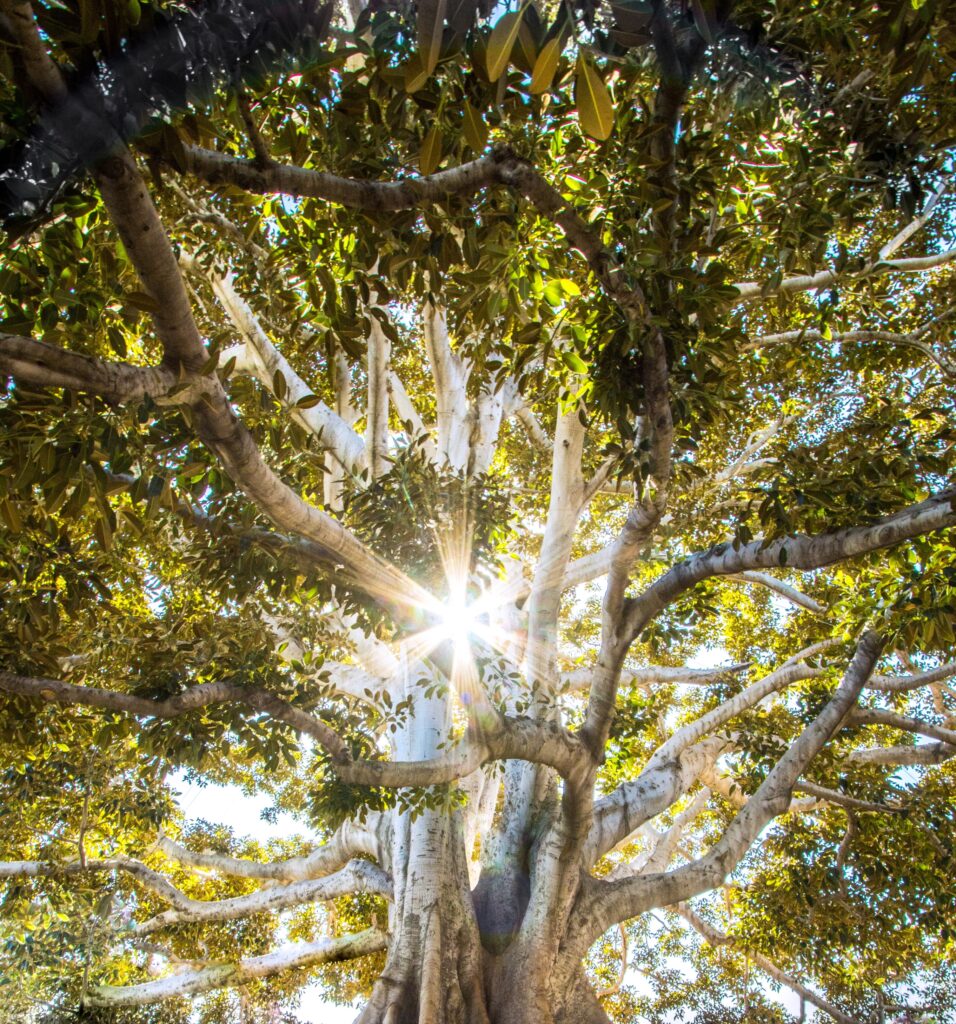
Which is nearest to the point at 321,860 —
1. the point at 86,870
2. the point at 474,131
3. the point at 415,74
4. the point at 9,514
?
the point at 86,870

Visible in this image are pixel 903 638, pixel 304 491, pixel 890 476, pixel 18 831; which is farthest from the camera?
pixel 18 831

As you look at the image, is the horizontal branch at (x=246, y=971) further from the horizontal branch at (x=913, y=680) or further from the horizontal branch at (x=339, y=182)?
the horizontal branch at (x=339, y=182)

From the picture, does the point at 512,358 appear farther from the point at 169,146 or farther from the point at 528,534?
the point at 528,534

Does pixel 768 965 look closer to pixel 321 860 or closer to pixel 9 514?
pixel 321 860

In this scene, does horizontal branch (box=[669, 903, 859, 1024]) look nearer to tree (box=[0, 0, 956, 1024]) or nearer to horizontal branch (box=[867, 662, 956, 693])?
tree (box=[0, 0, 956, 1024])

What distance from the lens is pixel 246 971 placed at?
575 centimetres

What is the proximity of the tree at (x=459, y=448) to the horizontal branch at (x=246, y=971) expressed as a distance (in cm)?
4

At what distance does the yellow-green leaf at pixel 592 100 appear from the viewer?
1052 millimetres

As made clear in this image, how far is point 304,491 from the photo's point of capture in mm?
3971

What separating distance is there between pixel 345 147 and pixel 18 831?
7237 millimetres

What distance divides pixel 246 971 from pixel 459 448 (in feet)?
15.5

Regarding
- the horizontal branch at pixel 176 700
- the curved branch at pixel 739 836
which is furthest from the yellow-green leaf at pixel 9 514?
the curved branch at pixel 739 836

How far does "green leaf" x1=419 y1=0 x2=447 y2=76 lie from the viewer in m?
0.95

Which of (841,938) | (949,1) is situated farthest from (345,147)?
(841,938)
